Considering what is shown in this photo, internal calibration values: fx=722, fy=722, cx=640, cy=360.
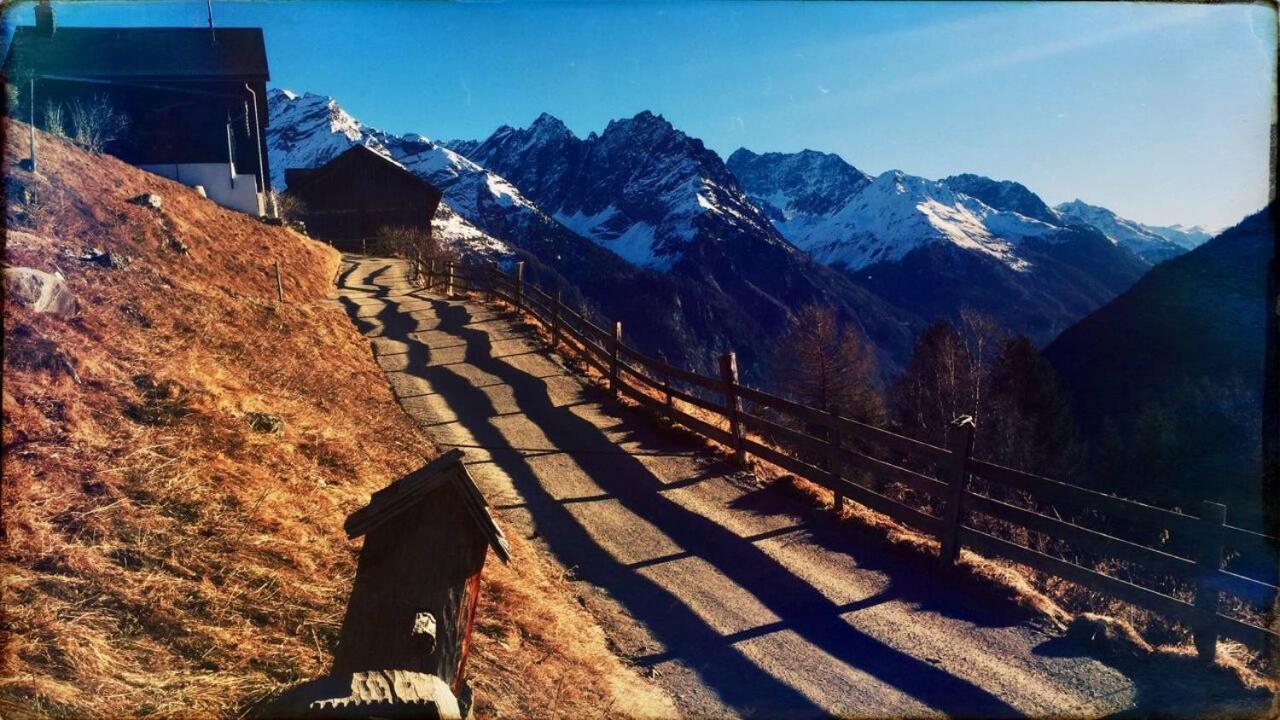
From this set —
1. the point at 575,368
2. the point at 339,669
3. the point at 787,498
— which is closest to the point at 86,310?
the point at 339,669

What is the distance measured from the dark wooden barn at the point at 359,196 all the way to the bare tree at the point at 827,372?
2447cm

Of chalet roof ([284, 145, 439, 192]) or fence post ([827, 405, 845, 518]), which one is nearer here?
fence post ([827, 405, 845, 518])

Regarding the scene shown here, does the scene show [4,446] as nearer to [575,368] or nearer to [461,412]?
[461,412]

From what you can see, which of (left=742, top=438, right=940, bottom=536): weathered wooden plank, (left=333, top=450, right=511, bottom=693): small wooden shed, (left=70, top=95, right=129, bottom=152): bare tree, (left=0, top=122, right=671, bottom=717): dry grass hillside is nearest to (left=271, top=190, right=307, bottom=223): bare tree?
(left=70, top=95, right=129, bottom=152): bare tree

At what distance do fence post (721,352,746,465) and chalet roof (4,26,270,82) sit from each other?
26714 mm

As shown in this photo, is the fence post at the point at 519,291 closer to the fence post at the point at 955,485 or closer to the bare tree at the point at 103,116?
the bare tree at the point at 103,116

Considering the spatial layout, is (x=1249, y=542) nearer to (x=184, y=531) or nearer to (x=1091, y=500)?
(x=1091, y=500)

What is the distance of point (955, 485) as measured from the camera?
7.17m

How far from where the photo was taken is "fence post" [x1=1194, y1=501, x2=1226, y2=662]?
511 cm

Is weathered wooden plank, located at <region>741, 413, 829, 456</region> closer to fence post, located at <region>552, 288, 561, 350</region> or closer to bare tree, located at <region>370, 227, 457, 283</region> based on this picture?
fence post, located at <region>552, 288, 561, 350</region>

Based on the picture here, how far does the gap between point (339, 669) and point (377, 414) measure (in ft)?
28.5

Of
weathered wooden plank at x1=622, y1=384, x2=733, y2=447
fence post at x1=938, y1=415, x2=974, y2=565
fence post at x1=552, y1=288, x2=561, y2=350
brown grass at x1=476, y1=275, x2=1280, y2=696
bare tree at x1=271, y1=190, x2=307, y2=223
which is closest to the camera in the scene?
brown grass at x1=476, y1=275, x2=1280, y2=696

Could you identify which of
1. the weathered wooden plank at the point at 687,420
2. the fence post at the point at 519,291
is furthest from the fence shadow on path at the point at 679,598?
the fence post at the point at 519,291

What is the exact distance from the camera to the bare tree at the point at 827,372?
115 feet
